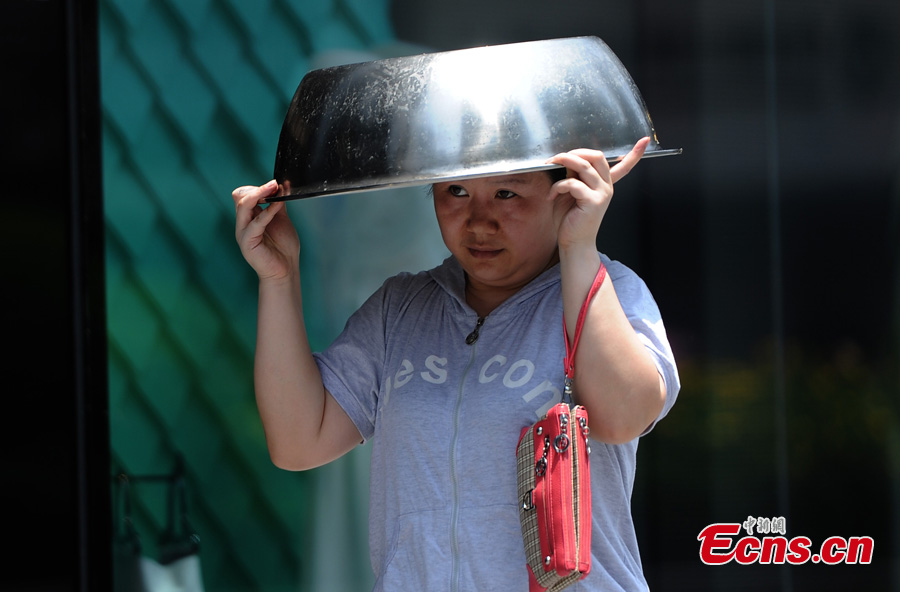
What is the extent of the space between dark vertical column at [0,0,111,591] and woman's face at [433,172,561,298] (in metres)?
1.47

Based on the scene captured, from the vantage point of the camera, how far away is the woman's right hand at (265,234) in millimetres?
1429

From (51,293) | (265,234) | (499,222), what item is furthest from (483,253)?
(51,293)

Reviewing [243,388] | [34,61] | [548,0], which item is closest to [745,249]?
[548,0]

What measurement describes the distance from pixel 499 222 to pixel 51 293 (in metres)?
1.56

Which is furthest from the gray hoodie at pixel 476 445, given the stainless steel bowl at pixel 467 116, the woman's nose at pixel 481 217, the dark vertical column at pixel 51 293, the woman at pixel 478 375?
the dark vertical column at pixel 51 293

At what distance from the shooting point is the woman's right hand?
1429 millimetres

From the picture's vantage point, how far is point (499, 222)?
4.47ft

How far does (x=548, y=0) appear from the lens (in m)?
2.58

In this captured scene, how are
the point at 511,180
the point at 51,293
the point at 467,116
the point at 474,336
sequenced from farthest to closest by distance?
the point at 51,293 → the point at 474,336 → the point at 511,180 → the point at 467,116

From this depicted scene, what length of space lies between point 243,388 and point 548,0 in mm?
1225

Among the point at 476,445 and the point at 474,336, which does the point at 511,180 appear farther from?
the point at 476,445

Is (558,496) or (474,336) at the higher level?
(474,336)

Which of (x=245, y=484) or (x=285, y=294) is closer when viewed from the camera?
(x=285, y=294)

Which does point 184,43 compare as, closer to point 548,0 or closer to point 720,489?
point 548,0
